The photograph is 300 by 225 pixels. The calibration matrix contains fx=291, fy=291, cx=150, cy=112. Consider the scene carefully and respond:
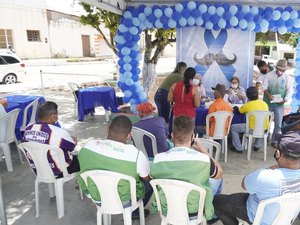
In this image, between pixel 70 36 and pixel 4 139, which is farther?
pixel 70 36

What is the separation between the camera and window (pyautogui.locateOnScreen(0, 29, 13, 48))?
891 inches

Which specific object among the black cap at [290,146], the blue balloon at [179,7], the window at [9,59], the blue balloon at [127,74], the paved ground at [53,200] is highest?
the blue balloon at [179,7]

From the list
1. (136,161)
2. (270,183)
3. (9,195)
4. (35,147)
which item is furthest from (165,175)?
(9,195)

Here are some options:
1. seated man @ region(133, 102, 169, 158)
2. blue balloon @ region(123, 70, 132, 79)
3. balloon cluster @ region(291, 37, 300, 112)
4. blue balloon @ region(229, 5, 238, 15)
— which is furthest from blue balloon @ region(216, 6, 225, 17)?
seated man @ region(133, 102, 169, 158)

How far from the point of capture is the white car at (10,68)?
12484 mm

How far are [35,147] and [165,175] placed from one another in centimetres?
136

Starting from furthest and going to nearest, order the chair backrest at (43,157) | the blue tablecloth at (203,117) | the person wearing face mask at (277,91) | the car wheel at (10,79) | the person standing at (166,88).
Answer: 1. the car wheel at (10,79)
2. the person standing at (166,88)
3. the person wearing face mask at (277,91)
4. the blue tablecloth at (203,117)
5. the chair backrest at (43,157)

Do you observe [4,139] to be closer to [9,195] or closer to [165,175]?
[9,195]

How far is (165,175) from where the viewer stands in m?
2.06

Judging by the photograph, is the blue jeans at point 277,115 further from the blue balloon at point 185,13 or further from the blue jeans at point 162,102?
the blue balloon at point 185,13

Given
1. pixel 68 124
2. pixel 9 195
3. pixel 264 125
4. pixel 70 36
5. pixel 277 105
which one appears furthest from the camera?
pixel 70 36

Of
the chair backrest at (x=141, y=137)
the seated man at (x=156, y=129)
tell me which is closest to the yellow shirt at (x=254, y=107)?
the seated man at (x=156, y=129)

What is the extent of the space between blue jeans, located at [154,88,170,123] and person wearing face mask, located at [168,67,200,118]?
1.10 meters

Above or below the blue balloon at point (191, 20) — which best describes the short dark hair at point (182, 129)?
below
